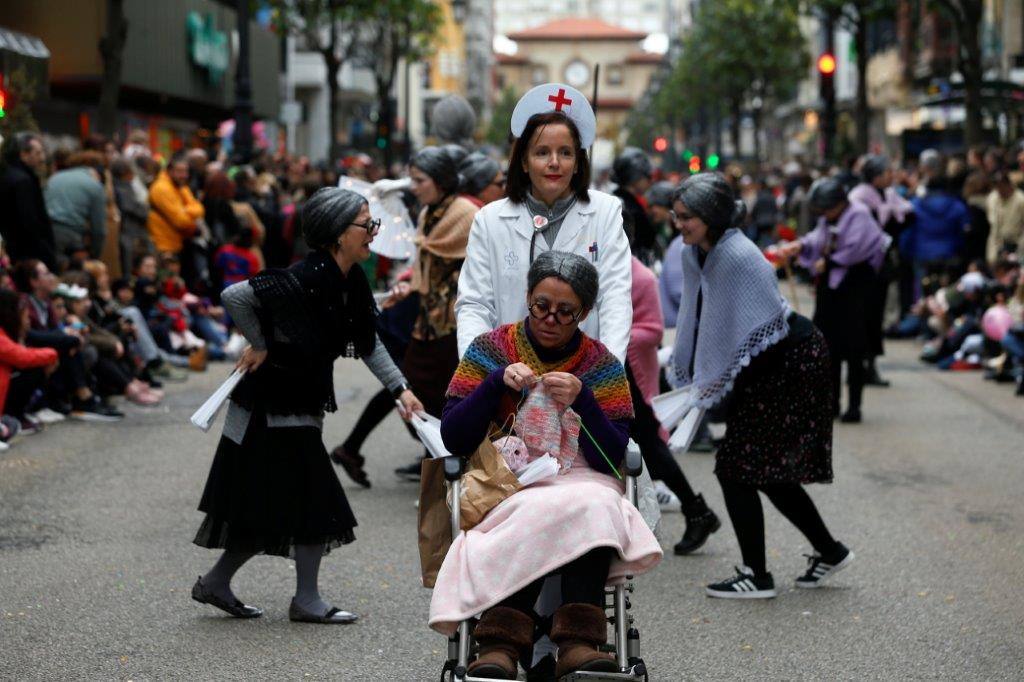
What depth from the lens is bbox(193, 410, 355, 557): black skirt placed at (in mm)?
6664

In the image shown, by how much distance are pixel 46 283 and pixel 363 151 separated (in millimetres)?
53043

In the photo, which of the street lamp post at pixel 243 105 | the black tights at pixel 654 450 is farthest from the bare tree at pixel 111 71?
the black tights at pixel 654 450

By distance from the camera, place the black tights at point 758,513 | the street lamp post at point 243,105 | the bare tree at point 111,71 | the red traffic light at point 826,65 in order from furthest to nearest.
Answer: the street lamp post at point 243,105, the red traffic light at point 826,65, the bare tree at point 111,71, the black tights at point 758,513

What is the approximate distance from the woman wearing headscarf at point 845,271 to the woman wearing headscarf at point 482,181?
3.73m

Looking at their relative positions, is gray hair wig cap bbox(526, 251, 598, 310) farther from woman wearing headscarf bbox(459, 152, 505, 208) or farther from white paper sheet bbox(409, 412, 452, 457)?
woman wearing headscarf bbox(459, 152, 505, 208)

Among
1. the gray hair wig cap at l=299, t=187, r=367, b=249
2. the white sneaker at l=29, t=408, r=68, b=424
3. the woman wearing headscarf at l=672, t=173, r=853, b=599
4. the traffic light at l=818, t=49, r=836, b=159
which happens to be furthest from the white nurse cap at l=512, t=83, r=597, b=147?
the traffic light at l=818, t=49, r=836, b=159

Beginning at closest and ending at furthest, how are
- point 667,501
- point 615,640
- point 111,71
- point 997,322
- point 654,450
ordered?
point 615,640
point 654,450
point 667,501
point 997,322
point 111,71

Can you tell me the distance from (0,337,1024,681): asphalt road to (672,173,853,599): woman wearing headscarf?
44cm

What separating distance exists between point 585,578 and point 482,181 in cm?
485

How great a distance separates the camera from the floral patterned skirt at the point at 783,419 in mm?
7223

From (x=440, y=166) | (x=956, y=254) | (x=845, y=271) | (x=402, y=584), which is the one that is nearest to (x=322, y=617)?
(x=402, y=584)

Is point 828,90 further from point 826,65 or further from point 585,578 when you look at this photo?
point 585,578

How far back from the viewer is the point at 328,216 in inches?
262

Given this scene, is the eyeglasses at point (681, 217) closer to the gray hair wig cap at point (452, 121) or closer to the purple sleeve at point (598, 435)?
the purple sleeve at point (598, 435)
